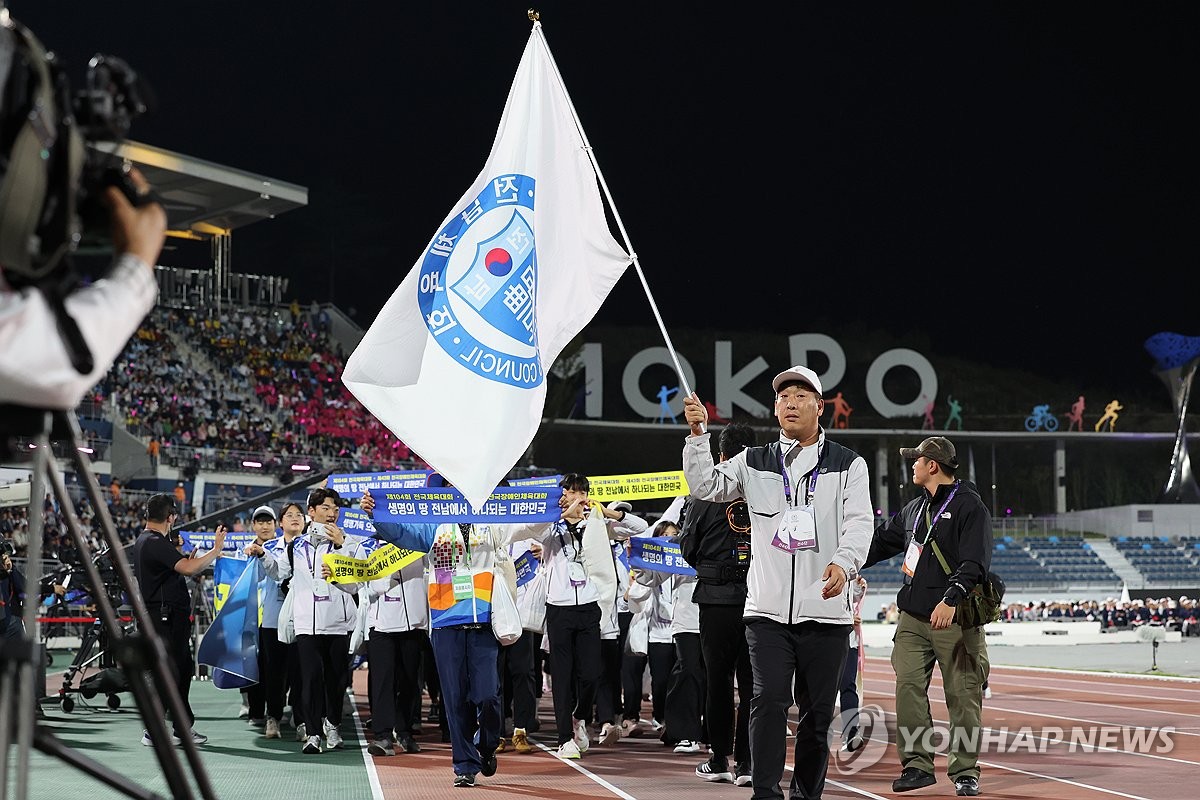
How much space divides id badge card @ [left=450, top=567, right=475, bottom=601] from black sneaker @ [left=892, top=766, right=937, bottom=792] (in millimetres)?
2886

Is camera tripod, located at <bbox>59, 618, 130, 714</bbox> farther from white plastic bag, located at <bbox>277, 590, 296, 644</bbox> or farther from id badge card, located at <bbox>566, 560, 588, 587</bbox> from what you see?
id badge card, located at <bbox>566, 560, 588, 587</bbox>

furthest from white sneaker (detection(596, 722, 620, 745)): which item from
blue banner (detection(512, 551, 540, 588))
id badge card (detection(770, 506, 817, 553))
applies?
A: id badge card (detection(770, 506, 817, 553))

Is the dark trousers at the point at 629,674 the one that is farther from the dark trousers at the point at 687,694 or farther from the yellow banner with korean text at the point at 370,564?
the yellow banner with korean text at the point at 370,564

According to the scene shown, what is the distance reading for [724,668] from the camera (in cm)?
871

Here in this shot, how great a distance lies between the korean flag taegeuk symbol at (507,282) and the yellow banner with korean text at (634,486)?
3413 millimetres

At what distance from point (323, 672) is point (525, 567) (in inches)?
73.2

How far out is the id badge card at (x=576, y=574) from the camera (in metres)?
11.4

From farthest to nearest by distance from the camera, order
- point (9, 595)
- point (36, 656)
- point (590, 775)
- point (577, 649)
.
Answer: point (9, 595) → point (577, 649) → point (590, 775) → point (36, 656)

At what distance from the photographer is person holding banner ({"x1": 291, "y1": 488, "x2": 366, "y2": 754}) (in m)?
11.0

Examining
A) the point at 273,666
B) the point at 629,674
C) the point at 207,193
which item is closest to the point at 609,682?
the point at 629,674

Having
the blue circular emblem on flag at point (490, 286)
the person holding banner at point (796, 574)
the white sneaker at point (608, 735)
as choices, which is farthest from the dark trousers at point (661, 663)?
the person holding banner at point (796, 574)

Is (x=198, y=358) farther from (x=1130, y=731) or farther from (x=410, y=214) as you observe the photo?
(x=1130, y=731)

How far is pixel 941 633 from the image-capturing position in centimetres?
880

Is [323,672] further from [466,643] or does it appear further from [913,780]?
[913,780]
